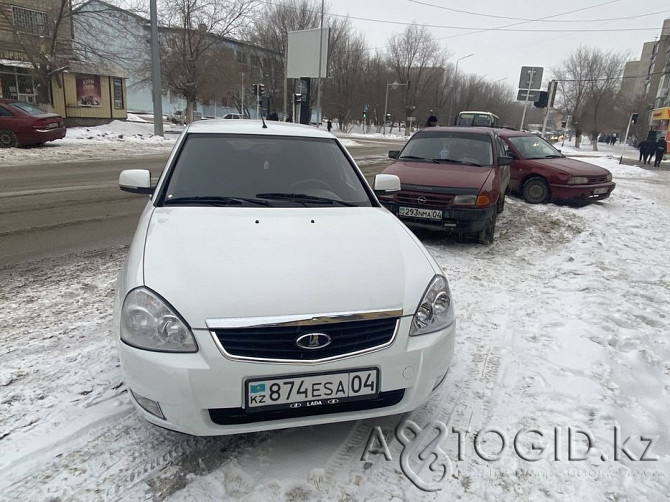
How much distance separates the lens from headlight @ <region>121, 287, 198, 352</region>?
201cm

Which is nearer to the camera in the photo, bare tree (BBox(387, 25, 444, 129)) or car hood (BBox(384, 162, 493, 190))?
car hood (BBox(384, 162, 493, 190))

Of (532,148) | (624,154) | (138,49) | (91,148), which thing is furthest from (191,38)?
(624,154)

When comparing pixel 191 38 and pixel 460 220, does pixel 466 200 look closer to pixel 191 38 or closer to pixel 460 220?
pixel 460 220

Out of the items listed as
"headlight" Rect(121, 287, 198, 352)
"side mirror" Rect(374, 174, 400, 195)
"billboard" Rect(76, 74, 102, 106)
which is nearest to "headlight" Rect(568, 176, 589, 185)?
"side mirror" Rect(374, 174, 400, 195)

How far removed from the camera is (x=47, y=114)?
16.5m

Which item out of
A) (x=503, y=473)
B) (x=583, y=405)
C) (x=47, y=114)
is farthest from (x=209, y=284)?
(x=47, y=114)

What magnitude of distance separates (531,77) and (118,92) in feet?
90.2

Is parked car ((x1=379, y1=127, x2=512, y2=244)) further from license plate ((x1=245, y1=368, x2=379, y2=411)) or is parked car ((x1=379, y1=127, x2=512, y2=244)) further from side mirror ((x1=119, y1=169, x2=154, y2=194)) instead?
license plate ((x1=245, y1=368, x2=379, y2=411))

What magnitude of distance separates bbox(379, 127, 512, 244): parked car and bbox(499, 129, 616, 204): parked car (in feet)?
9.70

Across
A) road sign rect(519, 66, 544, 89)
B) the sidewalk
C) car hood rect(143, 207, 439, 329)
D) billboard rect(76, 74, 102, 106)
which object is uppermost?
road sign rect(519, 66, 544, 89)

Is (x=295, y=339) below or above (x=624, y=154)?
above

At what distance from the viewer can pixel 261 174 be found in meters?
3.40

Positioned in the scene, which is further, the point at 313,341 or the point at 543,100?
the point at 543,100

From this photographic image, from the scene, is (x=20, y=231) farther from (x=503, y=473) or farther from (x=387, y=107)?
(x=387, y=107)
